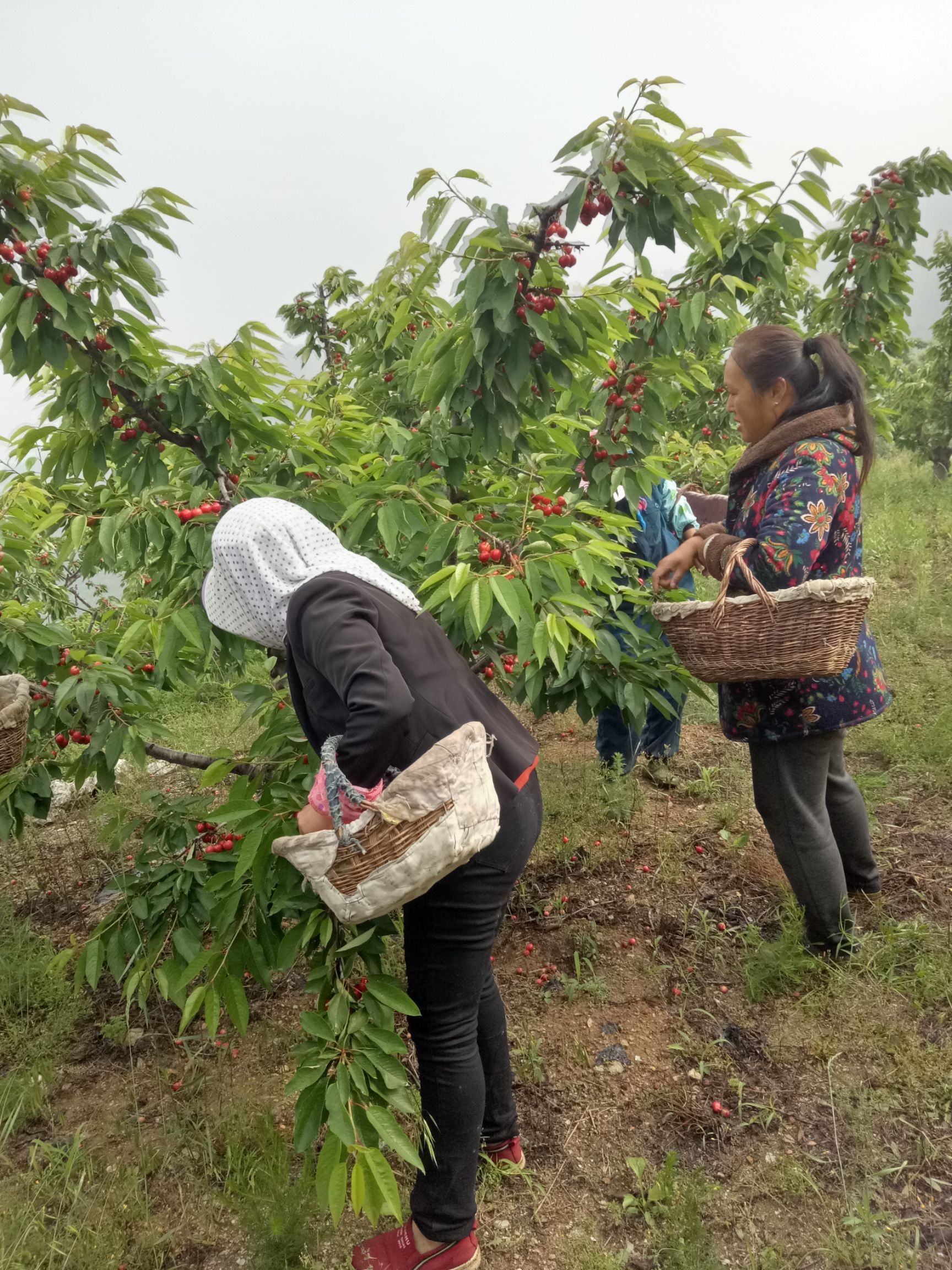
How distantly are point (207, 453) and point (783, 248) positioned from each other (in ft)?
6.52

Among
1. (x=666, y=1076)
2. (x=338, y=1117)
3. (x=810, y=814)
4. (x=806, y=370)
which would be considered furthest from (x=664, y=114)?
(x=666, y=1076)

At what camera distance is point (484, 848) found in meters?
1.54

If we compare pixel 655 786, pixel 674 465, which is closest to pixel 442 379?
pixel 655 786

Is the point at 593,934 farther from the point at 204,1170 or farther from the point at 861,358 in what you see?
the point at 861,358

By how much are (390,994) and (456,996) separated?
125 millimetres

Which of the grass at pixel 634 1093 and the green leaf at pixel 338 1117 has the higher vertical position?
the green leaf at pixel 338 1117

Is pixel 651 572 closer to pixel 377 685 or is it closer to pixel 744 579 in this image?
pixel 744 579

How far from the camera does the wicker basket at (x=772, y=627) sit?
6.29ft

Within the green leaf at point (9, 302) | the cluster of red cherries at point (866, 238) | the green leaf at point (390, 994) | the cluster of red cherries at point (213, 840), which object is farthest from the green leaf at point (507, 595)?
the cluster of red cherries at point (866, 238)

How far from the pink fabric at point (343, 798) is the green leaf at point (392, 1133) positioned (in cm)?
54

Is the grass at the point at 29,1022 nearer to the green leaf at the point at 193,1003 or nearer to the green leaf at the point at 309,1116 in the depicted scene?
the green leaf at the point at 193,1003

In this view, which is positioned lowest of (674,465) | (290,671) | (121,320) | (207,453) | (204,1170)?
(204,1170)

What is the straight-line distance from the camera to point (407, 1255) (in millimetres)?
1725

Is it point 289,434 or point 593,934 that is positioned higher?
point 289,434
